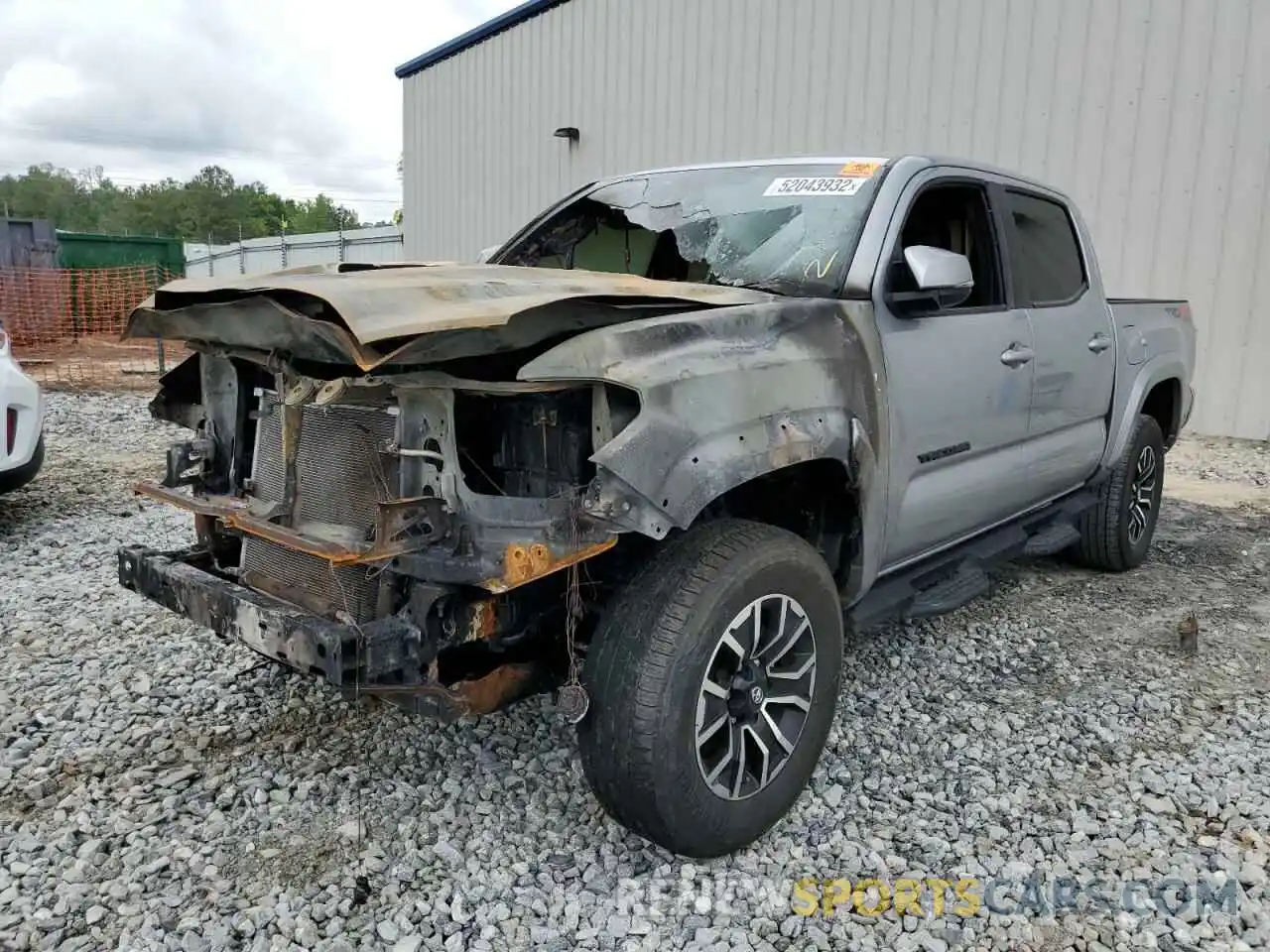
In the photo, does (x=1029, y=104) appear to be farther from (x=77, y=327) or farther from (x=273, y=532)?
(x=77, y=327)

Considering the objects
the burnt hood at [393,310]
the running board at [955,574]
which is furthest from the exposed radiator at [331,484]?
the running board at [955,574]

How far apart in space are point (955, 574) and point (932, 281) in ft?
4.04

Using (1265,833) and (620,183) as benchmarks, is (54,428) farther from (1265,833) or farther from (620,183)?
(1265,833)

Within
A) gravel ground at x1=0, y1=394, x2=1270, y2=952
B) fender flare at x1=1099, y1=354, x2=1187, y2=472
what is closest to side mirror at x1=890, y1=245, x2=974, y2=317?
gravel ground at x1=0, y1=394, x2=1270, y2=952

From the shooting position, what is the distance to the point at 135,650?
13.1 ft

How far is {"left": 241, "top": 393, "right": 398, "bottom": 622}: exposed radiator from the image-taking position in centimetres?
257

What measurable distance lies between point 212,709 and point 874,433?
244cm

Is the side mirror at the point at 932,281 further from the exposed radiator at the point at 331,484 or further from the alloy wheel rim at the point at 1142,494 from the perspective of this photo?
the alloy wheel rim at the point at 1142,494

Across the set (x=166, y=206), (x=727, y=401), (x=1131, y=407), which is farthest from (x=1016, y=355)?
(x=166, y=206)

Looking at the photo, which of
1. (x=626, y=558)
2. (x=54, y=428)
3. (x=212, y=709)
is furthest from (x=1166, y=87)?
(x=54, y=428)

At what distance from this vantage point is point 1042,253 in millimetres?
4238

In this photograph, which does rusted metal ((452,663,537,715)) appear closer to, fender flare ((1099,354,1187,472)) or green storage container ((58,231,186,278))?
fender flare ((1099,354,1187,472))

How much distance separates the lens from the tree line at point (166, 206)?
219 ft

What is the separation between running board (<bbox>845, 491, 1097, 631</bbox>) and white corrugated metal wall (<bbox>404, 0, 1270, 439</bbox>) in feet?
18.4
